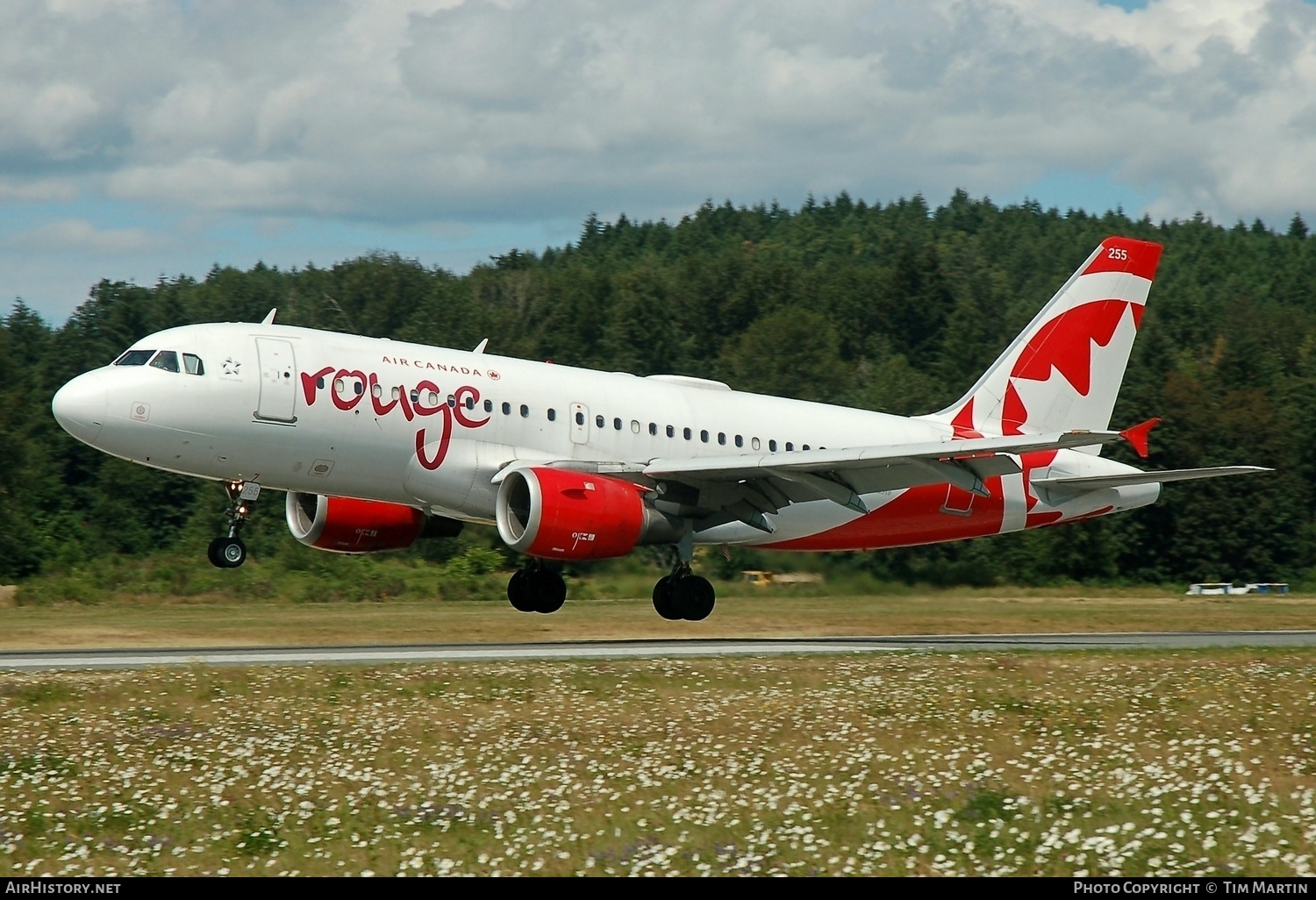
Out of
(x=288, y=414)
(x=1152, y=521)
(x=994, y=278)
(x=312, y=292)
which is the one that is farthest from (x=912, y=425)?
(x=994, y=278)

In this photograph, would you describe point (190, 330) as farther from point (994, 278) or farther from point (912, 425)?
point (994, 278)

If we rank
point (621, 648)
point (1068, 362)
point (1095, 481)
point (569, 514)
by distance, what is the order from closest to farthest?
point (621, 648) → point (569, 514) → point (1095, 481) → point (1068, 362)

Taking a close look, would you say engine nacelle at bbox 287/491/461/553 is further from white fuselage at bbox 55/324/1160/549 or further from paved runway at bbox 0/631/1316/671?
paved runway at bbox 0/631/1316/671

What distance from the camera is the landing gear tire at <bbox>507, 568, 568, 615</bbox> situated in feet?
100

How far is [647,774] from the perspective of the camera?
52.0ft

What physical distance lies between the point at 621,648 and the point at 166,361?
8.60 metres

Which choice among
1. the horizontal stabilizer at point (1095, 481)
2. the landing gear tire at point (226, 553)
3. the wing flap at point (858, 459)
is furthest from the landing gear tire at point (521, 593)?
the horizontal stabilizer at point (1095, 481)

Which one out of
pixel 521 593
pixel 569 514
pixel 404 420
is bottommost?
pixel 521 593

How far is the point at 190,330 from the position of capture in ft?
87.1

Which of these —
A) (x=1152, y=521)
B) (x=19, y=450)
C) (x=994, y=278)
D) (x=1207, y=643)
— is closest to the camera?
(x=1207, y=643)

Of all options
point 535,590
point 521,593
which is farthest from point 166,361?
point 535,590

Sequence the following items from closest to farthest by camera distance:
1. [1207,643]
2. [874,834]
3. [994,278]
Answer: [874,834]
[1207,643]
[994,278]

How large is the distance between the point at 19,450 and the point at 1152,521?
42563mm

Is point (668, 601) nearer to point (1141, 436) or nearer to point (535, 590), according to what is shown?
point (535, 590)
